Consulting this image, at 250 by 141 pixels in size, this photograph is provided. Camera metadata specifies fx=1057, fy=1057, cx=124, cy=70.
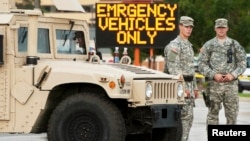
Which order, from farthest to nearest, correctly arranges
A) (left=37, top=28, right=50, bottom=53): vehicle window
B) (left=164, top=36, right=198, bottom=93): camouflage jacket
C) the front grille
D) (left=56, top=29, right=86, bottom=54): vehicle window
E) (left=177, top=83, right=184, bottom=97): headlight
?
(left=164, top=36, right=198, bottom=93): camouflage jacket → (left=56, top=29, right=86, bottom=54): vehicle window → (left=37, top=28, right=50, bottom=53): vehicle window → (left=177, top=83, right=184, bottom=97): headlight → the front grille

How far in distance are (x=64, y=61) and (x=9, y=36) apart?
87 cm

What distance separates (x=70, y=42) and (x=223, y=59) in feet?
6.81

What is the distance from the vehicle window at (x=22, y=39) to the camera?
42.2 ft

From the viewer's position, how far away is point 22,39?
1292cm

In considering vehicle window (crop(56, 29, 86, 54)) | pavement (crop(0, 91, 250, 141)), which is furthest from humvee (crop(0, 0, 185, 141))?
pavement (crop(0, 91, 250, 141))

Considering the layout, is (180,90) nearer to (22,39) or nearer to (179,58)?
(179,58)

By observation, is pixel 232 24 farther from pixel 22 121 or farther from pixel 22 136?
pixel 22 121

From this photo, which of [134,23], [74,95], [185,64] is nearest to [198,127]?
[185,64]

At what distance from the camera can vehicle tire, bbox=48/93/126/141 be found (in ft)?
40.3

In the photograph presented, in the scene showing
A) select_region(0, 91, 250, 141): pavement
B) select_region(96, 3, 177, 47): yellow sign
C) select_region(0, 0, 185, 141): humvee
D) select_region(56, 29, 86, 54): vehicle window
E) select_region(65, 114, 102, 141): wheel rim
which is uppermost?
select_region(96, 3, 177, 47): yellow sign

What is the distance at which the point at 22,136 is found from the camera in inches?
685

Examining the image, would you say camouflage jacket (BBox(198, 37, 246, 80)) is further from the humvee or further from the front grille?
the front grille

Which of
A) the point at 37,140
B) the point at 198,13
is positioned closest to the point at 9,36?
the point at 37,140

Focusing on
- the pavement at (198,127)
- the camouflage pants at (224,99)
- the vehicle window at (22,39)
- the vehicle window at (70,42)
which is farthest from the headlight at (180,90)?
the pavement at (198,127)
